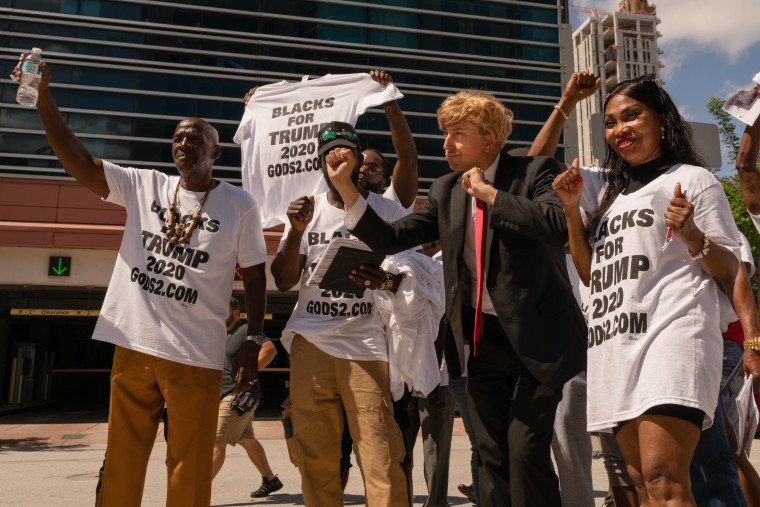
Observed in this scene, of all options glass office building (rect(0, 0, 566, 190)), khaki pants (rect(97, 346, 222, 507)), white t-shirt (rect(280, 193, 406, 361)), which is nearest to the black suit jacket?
white t-shirt (rect(280, 193, 406, 361))

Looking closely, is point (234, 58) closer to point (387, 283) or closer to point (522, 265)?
point (387, 283)

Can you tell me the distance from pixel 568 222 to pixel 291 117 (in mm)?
3388

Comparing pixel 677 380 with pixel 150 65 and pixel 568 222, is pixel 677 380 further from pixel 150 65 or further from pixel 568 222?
pixel 150 65

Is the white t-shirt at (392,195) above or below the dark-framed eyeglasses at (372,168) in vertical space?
below

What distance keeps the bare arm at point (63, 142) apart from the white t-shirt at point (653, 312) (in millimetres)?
2506

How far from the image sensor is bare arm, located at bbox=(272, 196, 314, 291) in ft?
12.2

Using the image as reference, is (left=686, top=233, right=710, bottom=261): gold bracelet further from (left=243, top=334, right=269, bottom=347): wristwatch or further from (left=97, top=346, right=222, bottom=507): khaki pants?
(left=97, top=346, right=222, bottom=507): khaki pants

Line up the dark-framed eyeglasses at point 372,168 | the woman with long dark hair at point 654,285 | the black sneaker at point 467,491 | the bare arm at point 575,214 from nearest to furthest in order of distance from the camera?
the woman with long dark hair at point 654,285, the bare arm at point 575,214, the dark-framed eyeglasses at point 372,168, the black sneaker at point 467,491

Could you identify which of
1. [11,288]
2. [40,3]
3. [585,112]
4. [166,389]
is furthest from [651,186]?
[585,112]

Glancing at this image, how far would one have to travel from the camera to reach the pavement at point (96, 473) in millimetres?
6344

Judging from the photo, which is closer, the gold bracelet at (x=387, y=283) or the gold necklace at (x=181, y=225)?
the gold necklace at (x=181, y=225)

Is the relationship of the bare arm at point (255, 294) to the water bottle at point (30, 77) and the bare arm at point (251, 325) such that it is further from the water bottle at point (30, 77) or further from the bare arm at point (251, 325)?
the water bottle at point (30, 77)

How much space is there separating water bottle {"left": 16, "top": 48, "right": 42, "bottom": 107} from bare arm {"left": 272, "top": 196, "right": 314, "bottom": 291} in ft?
4.41

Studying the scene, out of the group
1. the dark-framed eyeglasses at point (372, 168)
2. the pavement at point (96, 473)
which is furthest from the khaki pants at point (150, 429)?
the pavement at point (96, 473)
